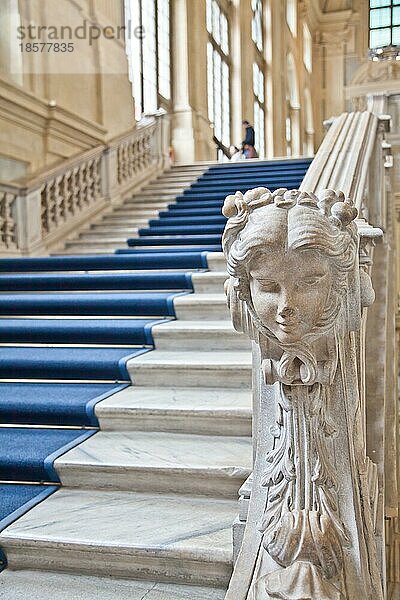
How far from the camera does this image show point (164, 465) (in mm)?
2688

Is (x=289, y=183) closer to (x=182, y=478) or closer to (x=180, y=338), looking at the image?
(x=180, y=338)

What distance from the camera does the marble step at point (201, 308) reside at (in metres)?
4.14

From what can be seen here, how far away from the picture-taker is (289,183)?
8188 millimetres

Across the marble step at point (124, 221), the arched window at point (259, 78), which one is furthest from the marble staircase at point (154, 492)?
the arched window at point (259, 78)

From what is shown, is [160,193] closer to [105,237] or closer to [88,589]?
[105,237]

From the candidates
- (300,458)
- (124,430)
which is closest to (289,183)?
(124,430)

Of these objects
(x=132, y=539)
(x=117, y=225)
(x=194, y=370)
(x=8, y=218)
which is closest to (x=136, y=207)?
(x=117, y=225)

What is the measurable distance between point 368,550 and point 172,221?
575cm

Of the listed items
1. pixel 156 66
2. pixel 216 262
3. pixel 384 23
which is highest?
pixel 384 23

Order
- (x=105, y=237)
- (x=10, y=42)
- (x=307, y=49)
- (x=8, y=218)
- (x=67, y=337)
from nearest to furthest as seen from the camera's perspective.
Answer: (x=67, y=337), (x=8, y=218), (x=105, y=237), (x=10, y=42), (x=307, y=49)

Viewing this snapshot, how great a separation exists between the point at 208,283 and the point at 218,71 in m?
12.8

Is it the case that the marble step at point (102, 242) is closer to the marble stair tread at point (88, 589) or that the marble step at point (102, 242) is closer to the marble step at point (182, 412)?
the marble step at point (182, 412)

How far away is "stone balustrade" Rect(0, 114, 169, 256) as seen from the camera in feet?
21.3

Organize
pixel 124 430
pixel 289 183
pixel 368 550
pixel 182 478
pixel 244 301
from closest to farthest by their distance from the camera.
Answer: pixel 244 301, pixel 368 550, pixel 182 478, pixel 124 430, pixel 289 183
